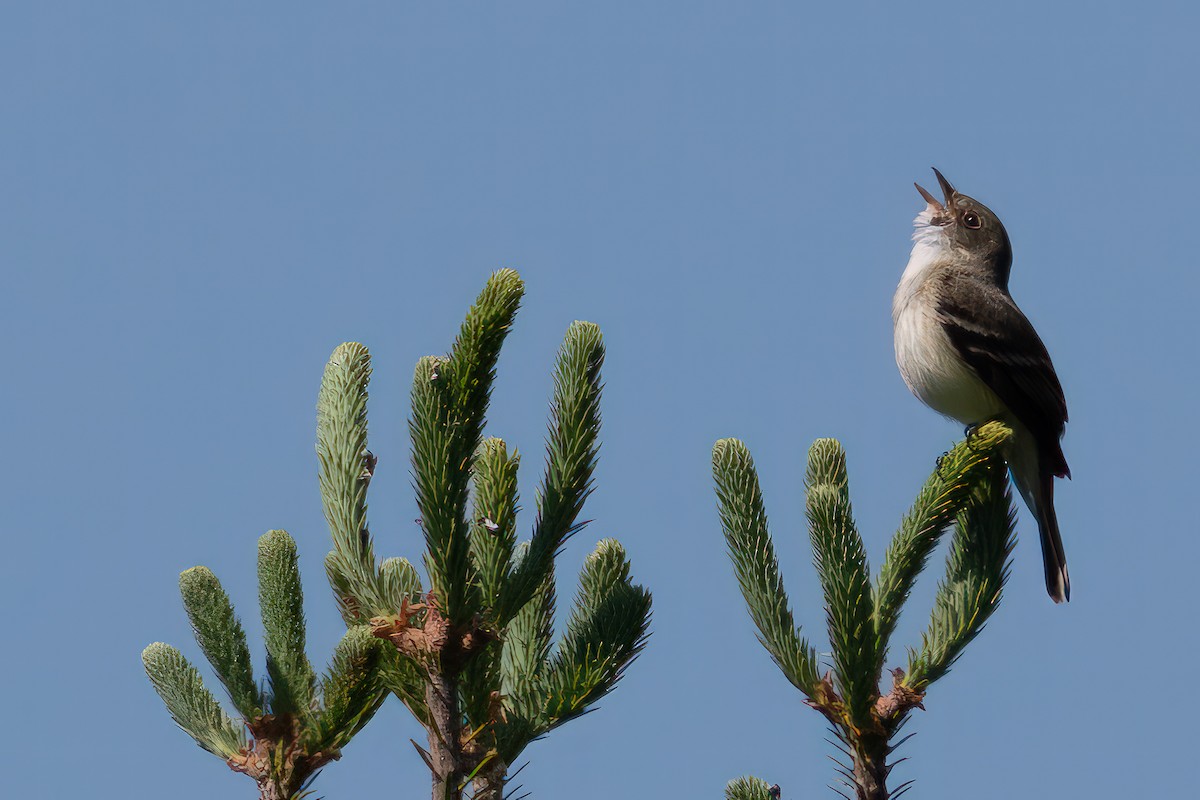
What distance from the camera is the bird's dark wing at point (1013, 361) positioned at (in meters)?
7.60

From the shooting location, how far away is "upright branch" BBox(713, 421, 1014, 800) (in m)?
3.66

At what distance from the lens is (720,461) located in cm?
398

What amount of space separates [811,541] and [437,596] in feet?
4.37

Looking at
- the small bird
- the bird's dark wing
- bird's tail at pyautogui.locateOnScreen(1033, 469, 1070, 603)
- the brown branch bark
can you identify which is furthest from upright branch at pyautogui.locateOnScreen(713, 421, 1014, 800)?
the bird's dark wing

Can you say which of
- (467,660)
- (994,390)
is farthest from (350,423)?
(994,390)

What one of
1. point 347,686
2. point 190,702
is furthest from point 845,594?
point 190,702

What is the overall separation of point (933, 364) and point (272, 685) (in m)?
5.76

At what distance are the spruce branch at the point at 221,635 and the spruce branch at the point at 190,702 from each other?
105mm

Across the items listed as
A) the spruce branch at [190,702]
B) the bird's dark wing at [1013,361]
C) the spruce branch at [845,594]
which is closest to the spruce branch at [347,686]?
the spruce branch at [190,702]

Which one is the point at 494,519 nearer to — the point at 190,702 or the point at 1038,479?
the point at 190,702

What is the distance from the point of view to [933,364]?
8.02 meters

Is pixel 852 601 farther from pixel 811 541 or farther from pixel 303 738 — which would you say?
pixel 303 738

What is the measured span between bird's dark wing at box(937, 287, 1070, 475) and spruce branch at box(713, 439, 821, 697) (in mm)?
4232

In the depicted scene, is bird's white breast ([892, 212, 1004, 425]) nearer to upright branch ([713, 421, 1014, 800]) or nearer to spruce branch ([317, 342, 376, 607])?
upright branch ([713, 421, 1014, 800])
